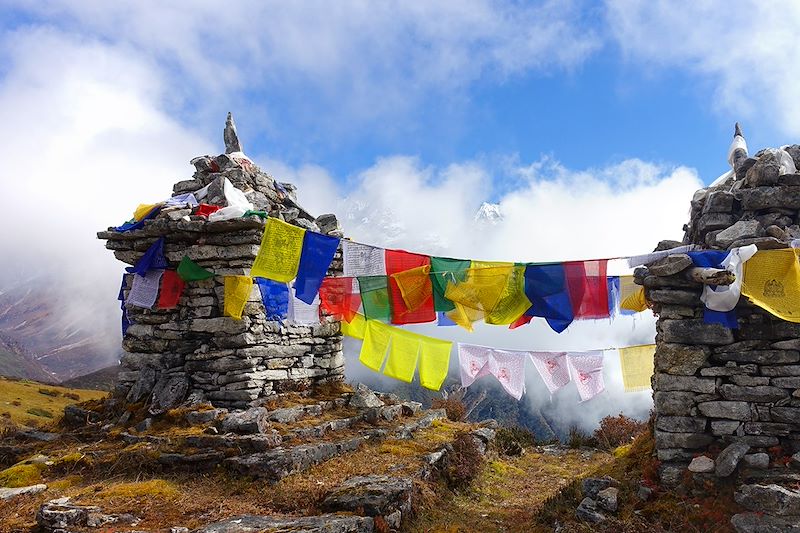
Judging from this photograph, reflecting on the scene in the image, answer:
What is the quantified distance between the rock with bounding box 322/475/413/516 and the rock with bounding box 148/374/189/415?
15.3 feet

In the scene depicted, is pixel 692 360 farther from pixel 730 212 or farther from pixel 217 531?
pixel 217 531

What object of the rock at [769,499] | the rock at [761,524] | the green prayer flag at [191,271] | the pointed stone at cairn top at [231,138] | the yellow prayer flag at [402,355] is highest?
the pointed stone at cairn top at [231,138]

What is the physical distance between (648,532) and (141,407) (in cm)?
970

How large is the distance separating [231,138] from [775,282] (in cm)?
1276

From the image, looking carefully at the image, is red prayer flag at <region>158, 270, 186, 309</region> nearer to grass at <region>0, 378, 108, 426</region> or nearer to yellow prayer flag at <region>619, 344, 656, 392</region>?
yellow prayer flag at <region>619, 344, 656, 392</region>

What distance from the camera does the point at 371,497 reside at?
754cm

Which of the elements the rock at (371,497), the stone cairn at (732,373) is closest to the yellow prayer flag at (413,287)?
the rock at (371,497)

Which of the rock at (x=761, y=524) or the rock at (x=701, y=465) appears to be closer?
the rock at (x=761, y=524)

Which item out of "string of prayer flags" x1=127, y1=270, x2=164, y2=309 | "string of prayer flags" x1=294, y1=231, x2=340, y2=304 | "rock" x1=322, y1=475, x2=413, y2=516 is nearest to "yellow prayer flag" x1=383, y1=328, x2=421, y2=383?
"string of prayer flags" x1=294, y1=231, x2=340, y2=304

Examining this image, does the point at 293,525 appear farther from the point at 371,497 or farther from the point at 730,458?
the point at 730,458

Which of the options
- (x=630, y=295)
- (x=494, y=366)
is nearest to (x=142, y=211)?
(x=494, y=366)

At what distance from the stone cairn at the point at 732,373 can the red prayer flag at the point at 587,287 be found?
164 cm

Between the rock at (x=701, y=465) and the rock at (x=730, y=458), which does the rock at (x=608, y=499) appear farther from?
the rock at (x=730, y=458)

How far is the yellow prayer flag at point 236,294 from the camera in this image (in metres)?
11.1
